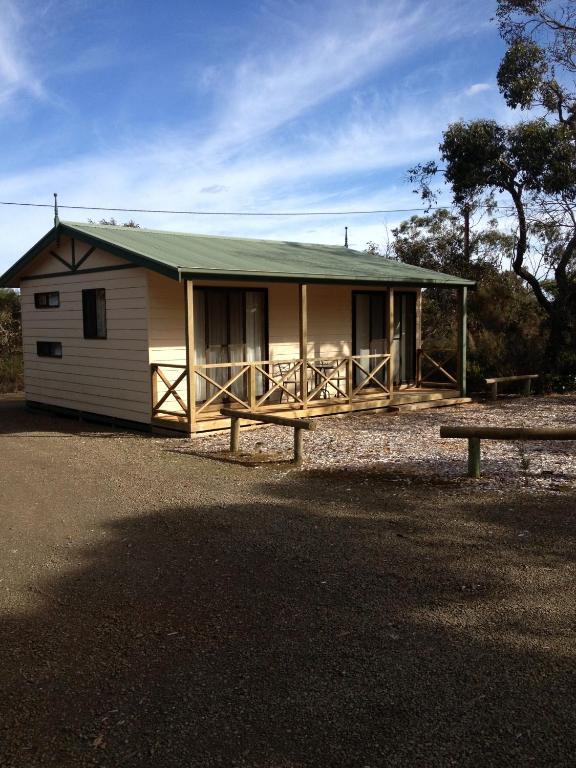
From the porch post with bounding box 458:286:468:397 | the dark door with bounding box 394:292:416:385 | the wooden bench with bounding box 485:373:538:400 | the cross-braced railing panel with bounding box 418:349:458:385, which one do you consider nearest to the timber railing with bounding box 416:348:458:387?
the cross-braced railing panel with bounding box 418:349:458:385

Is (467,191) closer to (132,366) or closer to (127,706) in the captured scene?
(132,366)

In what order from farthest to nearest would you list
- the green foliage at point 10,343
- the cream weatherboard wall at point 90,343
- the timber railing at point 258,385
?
the green foliage at point 10,343
the cream weatherboard wall at point 90,343
the timber railing at point 258,385

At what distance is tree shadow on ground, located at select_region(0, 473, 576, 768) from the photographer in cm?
293

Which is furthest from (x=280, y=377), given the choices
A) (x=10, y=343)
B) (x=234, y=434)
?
(x=10, y=343)

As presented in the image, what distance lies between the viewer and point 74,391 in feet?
44.0

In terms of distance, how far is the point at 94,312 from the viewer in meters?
12.7

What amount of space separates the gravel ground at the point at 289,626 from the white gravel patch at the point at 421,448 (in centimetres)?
56

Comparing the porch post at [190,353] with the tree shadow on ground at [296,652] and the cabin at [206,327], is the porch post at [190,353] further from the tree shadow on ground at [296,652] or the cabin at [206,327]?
the tree shadow on ground at [296,652]

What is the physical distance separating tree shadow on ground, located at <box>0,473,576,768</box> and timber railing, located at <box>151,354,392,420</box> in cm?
532

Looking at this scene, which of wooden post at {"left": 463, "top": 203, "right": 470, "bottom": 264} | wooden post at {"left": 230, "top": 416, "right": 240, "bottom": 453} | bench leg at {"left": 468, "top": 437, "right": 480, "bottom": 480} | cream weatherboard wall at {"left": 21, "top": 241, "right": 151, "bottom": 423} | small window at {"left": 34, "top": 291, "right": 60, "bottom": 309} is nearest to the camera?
bench leg at {"left": 468, "top": 437, "right": 480, "bottom": 480}

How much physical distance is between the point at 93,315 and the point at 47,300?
6.49 ft

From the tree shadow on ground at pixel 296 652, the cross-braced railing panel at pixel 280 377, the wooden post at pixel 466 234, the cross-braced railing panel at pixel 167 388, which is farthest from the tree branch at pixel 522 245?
the tree shadow on ground at pixel 296 652

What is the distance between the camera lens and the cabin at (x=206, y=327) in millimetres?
11242

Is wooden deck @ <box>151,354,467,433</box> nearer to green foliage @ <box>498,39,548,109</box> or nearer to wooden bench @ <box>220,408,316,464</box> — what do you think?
wooden bench @ <box>220,408,316,464</box>
